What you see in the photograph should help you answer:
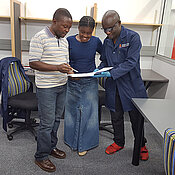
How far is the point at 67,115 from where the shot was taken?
203cm

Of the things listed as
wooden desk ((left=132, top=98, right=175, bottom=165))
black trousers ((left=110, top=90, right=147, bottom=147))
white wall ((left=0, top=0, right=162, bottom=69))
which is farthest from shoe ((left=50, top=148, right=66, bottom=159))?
white wall ((left=0, top=0, right=162, bottom=69))

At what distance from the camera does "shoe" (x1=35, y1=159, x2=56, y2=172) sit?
172cm

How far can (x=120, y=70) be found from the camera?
1710 mm

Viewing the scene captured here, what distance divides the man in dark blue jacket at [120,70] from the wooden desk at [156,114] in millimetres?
138

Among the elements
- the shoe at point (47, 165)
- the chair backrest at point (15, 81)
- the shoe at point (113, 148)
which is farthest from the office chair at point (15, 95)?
the shoe at point (113, 148)

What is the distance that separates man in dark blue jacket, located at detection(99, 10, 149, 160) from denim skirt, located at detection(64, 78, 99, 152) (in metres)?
0.16

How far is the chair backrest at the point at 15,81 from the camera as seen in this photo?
7.34ft

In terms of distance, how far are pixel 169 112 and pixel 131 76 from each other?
0.49m

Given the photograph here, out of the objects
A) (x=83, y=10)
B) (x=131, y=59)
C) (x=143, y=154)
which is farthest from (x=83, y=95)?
(x=83, y=10)

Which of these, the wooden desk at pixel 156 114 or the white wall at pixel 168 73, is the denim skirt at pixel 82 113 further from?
the white wall at pixel 168 73

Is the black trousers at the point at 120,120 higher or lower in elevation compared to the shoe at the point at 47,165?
higher

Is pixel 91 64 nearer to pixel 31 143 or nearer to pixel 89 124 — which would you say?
pixel 89 124

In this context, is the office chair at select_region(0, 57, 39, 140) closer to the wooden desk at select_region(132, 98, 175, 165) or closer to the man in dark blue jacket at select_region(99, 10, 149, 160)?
the man in dark blue jacket at select_region(99, 10, 149, 160)

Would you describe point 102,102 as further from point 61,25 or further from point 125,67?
point 61,25
